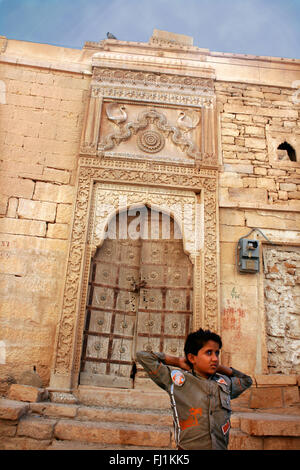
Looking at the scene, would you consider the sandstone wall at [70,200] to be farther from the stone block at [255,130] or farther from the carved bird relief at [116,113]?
A: the carved bird relief at [116,113]

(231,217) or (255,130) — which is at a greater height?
(255,130)

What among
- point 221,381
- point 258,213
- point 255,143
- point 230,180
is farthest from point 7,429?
point 255,143

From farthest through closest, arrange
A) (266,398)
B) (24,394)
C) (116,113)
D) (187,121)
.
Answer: (187,121) < (116,113) < (266,398) < (24,394)

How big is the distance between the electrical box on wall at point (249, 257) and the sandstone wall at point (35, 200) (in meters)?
2.73

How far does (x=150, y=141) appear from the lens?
655 centimetres

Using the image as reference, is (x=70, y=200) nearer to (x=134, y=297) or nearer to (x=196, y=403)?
(x=134, y=297)

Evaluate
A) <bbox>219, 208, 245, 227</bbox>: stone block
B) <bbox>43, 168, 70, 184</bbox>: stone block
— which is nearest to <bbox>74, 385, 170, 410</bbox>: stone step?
<bbox>219, 208, 245, 227</bbox>: stone block

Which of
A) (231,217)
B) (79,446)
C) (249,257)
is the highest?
(231,217)

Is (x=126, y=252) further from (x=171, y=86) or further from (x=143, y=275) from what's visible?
(x=171, y=86)

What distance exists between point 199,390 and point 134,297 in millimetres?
3752

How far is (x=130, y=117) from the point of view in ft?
22.0

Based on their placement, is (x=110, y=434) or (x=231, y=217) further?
(x=231, y=217)

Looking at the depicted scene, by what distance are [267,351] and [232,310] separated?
78cm

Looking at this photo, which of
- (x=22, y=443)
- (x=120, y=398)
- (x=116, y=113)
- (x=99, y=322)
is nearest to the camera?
(x=22, y=443)
